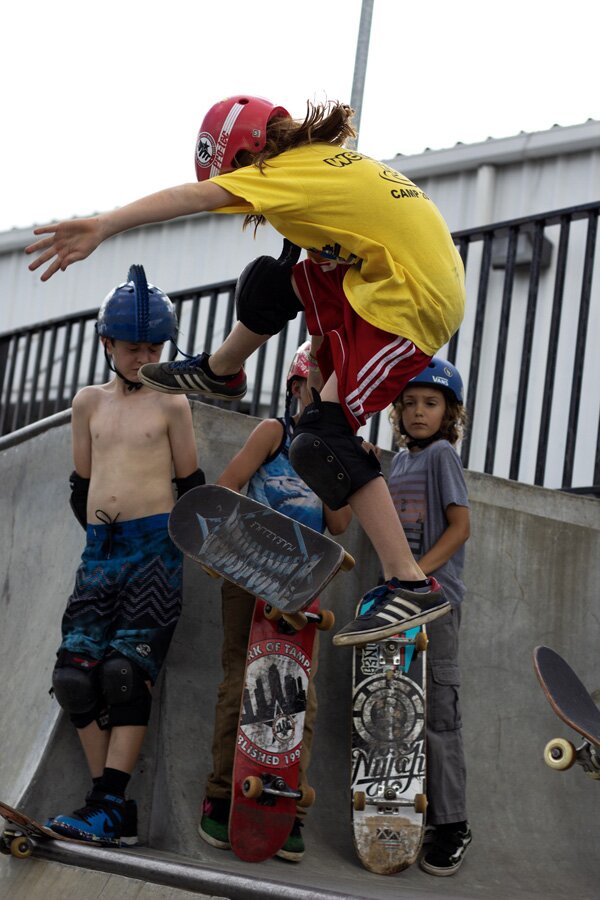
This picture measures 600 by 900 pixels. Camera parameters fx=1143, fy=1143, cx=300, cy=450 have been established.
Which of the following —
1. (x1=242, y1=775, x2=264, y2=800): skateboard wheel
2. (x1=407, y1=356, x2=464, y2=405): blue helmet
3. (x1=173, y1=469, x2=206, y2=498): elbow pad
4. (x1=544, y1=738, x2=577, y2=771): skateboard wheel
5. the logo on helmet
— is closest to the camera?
(x1=544, y1=738, x2=577, y2=771): skateboard wheel

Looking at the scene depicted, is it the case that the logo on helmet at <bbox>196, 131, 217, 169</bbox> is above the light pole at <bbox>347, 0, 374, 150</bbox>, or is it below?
below

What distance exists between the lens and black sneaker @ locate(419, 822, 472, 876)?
4.32m

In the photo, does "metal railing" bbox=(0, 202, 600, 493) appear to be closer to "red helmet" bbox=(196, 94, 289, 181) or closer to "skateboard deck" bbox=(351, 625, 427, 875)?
"skateboard deck" bbox=(351, 625, 427, 875)

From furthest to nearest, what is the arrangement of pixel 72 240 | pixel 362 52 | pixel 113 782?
pixel 362 52 < pixel 113 782 < pixel 72 240

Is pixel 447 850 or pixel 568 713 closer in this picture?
pixel 568 713

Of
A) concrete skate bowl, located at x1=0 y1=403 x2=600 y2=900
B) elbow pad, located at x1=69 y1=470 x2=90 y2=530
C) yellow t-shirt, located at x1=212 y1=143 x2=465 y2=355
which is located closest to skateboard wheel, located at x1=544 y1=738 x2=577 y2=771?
concrete skate bowl, located at x1=0 y1=403 x2=600 y2=900

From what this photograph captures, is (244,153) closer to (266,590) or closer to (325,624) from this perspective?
(266,590)

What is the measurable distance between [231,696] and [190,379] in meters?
1.18

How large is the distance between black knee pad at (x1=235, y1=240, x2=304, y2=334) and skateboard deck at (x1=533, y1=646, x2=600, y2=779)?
1.45 meters

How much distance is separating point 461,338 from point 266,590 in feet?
20.5

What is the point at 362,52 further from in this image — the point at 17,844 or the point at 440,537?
the point at 17,844

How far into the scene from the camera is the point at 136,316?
4.68 metres

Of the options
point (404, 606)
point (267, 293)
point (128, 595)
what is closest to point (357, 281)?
point (267, 293)

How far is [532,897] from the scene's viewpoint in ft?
13.9
